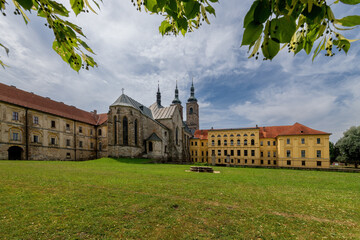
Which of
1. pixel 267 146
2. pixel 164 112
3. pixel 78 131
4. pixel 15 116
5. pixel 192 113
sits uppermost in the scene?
pixel 192 113

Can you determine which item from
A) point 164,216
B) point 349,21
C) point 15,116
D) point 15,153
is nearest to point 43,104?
point 15,116

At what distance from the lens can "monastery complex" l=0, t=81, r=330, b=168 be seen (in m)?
26.8

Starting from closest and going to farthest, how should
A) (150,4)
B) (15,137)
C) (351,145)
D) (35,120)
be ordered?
(150,4)
(15,137)
(35,120)
(351,145)

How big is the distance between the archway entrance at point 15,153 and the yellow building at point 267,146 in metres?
33.7

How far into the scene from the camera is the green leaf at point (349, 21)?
3.25 feet

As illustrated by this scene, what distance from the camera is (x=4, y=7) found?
170 cm

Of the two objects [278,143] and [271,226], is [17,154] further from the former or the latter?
[278,143]

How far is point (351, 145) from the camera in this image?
37344 millimetres

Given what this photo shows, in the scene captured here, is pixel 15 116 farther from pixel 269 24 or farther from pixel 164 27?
pixel 269 24

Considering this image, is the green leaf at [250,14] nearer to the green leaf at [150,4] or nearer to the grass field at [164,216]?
the green leaf at [150,4]

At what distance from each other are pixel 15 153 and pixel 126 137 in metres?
17.3

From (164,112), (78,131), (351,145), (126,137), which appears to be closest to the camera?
(126,137)

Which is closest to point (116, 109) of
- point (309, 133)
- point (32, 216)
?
point (32, 216)

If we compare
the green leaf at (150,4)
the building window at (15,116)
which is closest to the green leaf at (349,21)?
the green leaf at (150,4)
